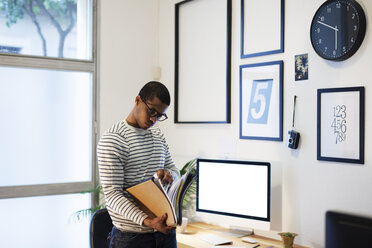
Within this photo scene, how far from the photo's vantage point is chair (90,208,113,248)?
2.11 meters

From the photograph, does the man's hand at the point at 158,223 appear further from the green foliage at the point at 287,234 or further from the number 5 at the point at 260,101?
the number 5 at the point at 260,101

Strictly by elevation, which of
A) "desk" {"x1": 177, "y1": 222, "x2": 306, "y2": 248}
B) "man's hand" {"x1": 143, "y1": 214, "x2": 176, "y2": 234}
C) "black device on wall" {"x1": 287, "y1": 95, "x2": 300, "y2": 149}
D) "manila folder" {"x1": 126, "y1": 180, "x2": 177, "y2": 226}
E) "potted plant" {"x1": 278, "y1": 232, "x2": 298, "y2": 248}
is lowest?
"desk" {"x1": 177, "y1": 222, "x2": 306, "y2": 248}

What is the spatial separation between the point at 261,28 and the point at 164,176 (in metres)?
1.32

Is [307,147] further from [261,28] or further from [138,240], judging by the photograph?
[138,240]

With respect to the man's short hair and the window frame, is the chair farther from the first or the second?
the window frame

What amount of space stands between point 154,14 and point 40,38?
1.02m

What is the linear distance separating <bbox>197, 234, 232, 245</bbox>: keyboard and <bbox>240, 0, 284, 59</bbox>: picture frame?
1193 mm

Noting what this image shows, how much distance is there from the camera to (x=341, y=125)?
2.22 m

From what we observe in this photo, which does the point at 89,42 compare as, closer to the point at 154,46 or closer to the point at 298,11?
the point at 154,46

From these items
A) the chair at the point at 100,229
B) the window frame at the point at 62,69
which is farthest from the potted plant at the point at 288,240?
the window frame at the point at 62,69

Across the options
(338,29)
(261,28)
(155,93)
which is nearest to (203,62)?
(261,28)

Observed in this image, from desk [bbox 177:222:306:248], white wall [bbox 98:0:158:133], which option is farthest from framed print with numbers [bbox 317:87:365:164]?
white wall [bbox 98:0:158:133]

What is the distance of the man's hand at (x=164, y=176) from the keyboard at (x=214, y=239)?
2.49ft

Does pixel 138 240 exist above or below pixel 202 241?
above
